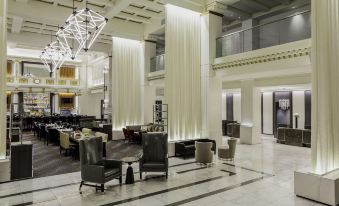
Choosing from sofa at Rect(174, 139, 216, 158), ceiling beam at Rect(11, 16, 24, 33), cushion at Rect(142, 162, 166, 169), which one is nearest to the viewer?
cushion at Rect(142, 162, 166, 169)

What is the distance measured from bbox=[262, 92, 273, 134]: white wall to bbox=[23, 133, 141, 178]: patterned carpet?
798 centimetres

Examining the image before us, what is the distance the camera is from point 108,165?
5.42 meters

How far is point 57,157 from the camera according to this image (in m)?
8.25

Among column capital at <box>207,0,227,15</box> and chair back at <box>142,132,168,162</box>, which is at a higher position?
column capital at <box>207,0,227,15</box>

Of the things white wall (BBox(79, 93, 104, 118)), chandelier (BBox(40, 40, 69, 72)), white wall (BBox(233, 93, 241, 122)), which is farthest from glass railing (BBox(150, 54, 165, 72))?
white wall (BBox(79, 93, 104, 118))

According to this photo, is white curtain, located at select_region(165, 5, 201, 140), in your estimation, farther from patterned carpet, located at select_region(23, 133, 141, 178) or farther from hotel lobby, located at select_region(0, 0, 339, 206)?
patterned carpet, located at select_region(23, 133, 141, 178)

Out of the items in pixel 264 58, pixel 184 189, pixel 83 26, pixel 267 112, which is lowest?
pixel 184 189

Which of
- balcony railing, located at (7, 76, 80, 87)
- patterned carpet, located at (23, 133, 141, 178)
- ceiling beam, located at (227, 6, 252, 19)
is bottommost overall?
patterned carpet, located at (23, 133, 141, 178)

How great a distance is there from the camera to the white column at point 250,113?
36.1ft

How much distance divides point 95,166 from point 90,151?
522mm

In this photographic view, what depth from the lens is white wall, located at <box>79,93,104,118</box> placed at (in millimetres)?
20689

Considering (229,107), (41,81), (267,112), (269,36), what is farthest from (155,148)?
(41,81)

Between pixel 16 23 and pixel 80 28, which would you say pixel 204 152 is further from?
pixel 16 23

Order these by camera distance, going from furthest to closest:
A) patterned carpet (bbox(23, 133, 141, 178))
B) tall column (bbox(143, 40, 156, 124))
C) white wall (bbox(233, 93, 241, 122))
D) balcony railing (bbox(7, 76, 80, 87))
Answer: balcony railing (bbox(7, 76, 80, 87)) < white wall (bbox(233, 93, 241, 122)) < tall column (bbox(143, 40, 156, 124)) < patterned carpet (bbox(23, 133, 141, 178))
